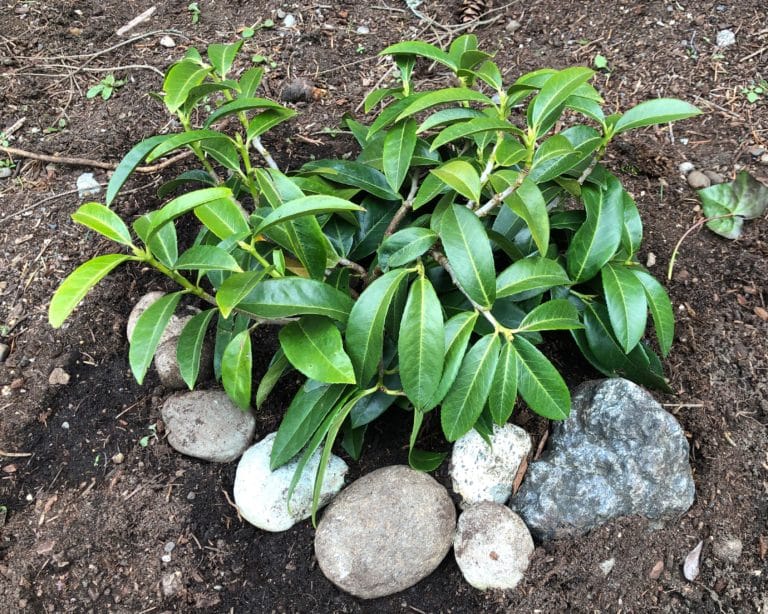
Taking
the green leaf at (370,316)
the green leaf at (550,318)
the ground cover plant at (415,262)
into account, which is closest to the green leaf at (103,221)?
the ground cover plant at (415,262)

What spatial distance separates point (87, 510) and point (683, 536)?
5.75 ft

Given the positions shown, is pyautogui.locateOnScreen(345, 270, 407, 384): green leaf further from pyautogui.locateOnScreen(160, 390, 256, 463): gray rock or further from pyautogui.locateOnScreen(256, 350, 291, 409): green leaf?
pyautogui.locateOnScreen(160, 390, 256, 463): gray rock

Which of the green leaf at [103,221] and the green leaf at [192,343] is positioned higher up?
the green leaf at [103,221]

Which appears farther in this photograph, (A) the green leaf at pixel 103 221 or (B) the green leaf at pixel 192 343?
(B) the green leaf at pixel 192 343

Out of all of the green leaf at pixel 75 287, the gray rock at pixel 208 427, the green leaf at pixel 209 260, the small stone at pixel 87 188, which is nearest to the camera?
the green leaf at pixel 75 287

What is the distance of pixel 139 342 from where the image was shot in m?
1.63

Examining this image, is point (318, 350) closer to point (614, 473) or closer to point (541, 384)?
point (541, 384)

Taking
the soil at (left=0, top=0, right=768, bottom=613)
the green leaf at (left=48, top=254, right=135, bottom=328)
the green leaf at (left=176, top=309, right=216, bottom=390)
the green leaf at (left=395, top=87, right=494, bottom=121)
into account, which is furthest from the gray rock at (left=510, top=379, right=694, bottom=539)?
the green leaf at (left=48, top=254, right=135, bottom=328)

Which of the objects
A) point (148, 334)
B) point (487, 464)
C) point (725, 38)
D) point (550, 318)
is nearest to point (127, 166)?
point (148, 334)

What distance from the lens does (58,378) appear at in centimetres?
219

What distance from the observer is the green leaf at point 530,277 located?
1.68 m

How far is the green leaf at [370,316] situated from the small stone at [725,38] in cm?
210

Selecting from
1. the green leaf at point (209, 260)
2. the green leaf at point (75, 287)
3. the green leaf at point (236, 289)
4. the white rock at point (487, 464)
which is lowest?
the white rock at point (487, 464)

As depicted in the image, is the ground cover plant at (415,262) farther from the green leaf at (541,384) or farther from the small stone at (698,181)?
the small stone at (698,181)
